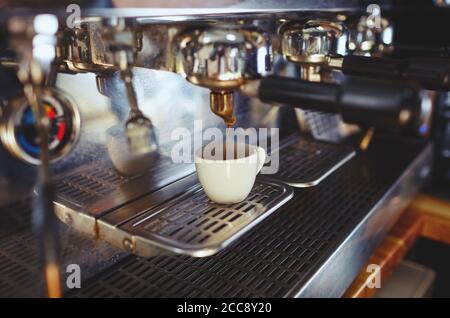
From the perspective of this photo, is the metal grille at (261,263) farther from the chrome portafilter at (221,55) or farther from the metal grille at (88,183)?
the chrome portafilter at (221,55)

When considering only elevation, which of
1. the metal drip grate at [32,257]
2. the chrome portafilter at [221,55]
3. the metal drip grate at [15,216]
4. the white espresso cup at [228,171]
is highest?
the chrome portafilter at [221,55]

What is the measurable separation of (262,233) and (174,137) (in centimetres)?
24

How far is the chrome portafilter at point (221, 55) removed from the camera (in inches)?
18.0

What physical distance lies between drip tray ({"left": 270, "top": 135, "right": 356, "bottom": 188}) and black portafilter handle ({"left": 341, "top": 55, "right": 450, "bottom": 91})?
26 cm

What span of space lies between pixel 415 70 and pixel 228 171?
28cm

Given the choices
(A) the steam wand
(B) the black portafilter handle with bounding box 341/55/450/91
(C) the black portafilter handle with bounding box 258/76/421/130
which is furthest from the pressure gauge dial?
(B) the black portafilter handle with bounding box 341/55/450/91

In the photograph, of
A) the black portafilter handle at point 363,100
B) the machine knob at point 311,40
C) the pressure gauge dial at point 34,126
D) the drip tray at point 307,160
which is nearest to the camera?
the black portafilter handle at point 363,100

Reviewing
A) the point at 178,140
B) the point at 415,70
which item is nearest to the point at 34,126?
the point at 178,140

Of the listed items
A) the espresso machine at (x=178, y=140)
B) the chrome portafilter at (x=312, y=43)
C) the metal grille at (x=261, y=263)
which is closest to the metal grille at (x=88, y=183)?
the espresso machine at (x=178, y=140)

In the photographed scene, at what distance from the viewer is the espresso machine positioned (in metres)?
0.44

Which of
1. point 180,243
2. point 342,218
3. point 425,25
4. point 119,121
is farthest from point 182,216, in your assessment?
point 425,25
